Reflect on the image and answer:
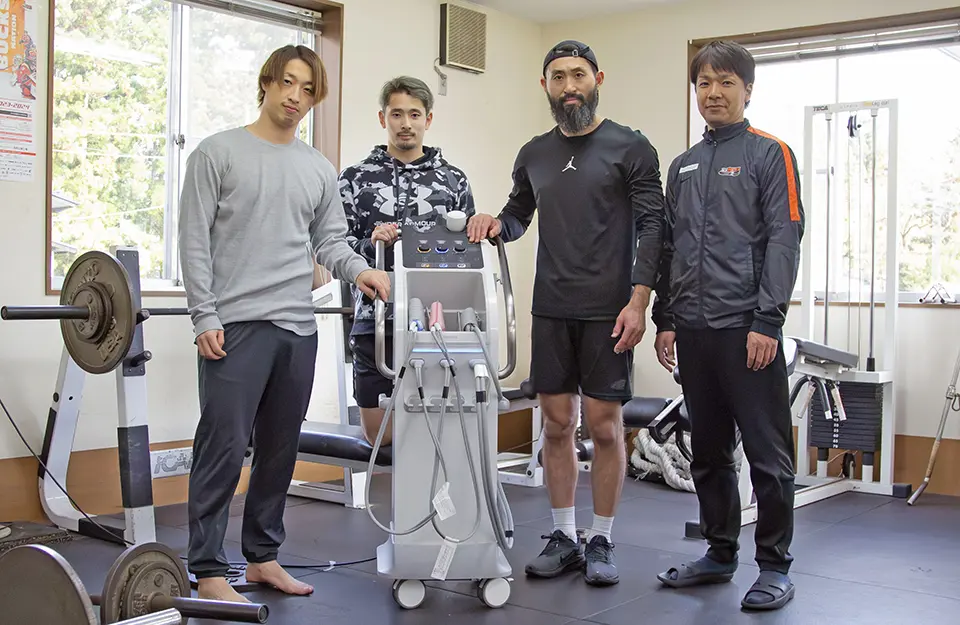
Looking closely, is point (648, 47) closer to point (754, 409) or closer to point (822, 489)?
point (822, 489)

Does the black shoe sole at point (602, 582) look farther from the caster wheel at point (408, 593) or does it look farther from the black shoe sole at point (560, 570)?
the caster wheel at point (408, 593)

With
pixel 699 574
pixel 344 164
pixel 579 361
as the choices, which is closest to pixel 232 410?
pixel 579 361

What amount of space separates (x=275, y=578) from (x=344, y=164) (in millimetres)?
2630

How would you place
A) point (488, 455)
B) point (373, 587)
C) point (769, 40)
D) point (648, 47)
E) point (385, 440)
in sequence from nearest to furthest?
point (488, 455)
point (373, 587)
point (385, 440)
point (769, 40)
point (648, 47)

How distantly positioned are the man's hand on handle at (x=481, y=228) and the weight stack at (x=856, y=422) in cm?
265

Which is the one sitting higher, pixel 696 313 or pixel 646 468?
pixel 696 313

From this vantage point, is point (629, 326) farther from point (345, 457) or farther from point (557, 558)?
point (345, 457)

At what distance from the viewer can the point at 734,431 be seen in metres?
3.11

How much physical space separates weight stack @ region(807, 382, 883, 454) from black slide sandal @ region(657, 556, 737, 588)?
2068 millimetres

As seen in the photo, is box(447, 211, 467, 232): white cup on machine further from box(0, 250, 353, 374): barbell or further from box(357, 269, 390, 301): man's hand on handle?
box(0, 250, 353, 374): barbell

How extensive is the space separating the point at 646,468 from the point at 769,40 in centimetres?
250

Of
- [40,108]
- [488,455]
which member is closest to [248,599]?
[488,455]

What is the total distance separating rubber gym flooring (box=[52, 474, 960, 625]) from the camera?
115 inches

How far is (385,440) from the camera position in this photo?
394cm
